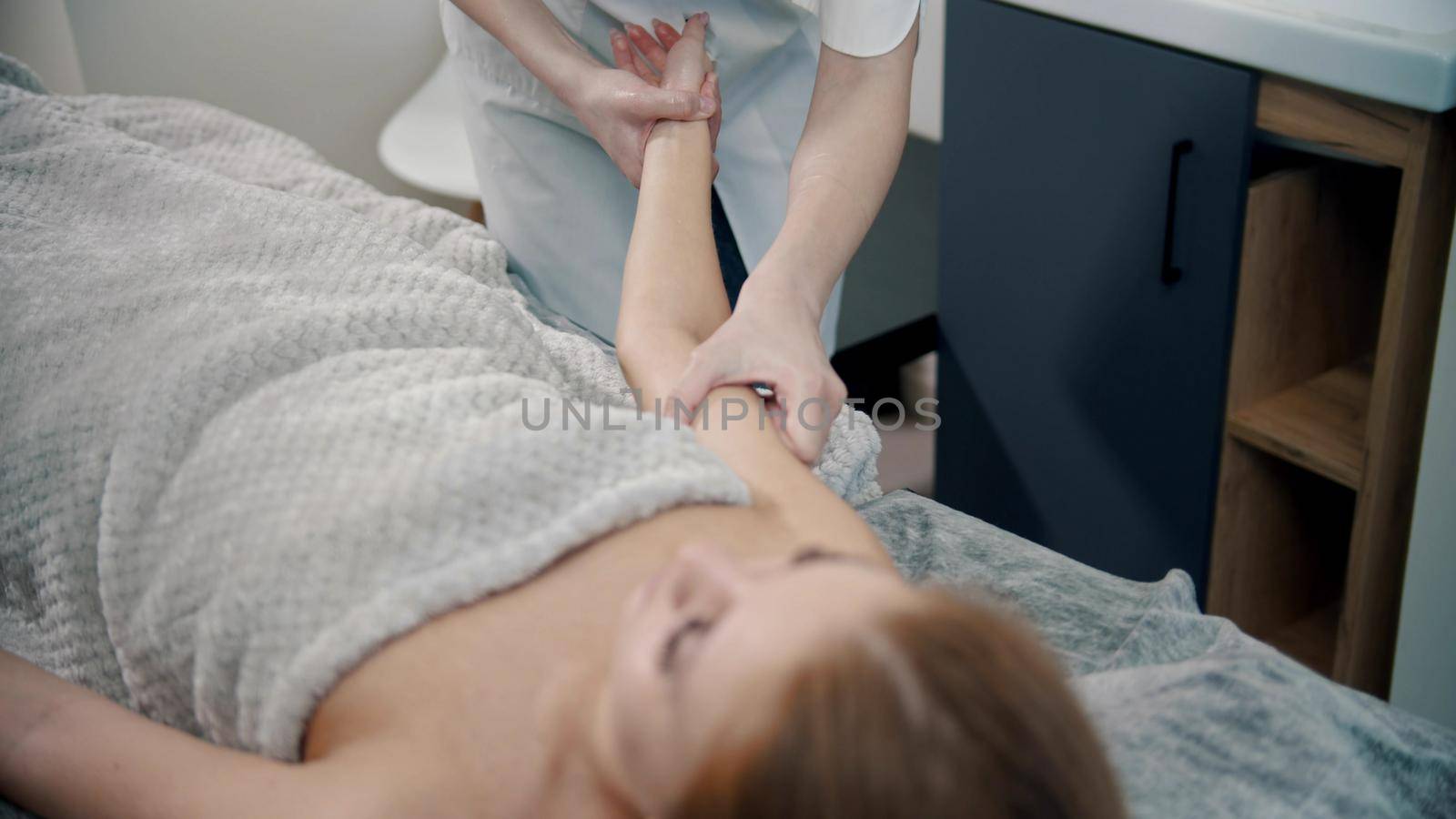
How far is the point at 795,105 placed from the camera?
1409mm

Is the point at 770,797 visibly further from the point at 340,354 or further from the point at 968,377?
the point at 968,377

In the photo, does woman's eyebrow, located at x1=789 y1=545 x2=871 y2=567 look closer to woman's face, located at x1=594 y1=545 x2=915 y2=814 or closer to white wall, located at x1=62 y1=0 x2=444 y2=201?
woman's face, located at x1=594 y1=545 x2=915 y2=814

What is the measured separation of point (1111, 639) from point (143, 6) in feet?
6.33

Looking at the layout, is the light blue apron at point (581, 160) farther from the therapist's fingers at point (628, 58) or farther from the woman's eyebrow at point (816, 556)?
the woman's eyebrow at point (816, 556)

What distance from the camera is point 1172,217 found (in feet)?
4.70

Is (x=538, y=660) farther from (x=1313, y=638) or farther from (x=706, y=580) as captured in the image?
(x=1313, y=638)

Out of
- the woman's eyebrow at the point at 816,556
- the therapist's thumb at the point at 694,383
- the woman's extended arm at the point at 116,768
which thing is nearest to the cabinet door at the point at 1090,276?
the therapist's thumb at the point at 694,383

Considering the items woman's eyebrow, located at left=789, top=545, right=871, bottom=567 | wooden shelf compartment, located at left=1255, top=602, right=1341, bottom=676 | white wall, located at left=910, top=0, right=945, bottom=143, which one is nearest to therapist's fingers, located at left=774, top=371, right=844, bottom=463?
woman's eyebrow, located at left=789, top=545, right=871, bottom=567

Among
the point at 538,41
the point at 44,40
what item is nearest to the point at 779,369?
the point at 538,41

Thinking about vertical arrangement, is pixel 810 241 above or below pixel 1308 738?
above

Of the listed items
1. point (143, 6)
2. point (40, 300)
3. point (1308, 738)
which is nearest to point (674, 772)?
point (1308, 738)

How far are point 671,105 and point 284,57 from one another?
139cm

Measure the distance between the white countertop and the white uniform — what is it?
0.39 m

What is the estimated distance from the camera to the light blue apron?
1375 millimetres
